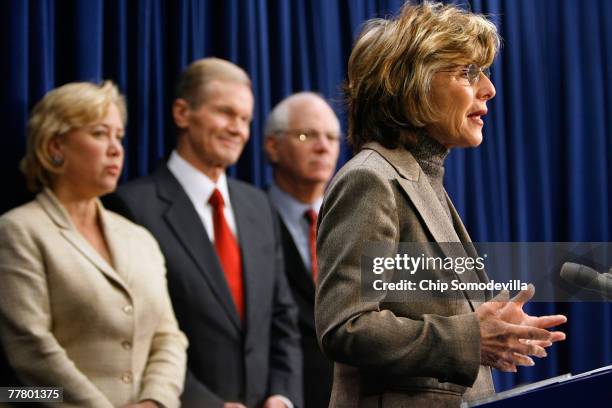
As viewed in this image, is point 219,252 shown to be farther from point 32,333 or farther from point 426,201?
point 426,201

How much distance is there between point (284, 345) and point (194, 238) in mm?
414

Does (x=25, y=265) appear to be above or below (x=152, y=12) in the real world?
below

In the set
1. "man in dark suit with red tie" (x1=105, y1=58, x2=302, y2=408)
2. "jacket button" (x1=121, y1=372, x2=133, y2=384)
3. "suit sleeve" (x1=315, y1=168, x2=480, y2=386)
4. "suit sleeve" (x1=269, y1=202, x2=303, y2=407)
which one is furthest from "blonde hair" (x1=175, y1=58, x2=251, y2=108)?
"suit sleeve" (x1=315, y1=168, x2=480, y2=386)

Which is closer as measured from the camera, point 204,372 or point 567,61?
point 204,372

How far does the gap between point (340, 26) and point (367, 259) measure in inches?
95.4

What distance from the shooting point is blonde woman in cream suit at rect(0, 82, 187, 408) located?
2.25m

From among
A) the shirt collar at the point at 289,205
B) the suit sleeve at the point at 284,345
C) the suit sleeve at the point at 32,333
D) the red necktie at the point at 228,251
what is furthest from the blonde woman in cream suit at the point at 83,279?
the shirt collar at the point at 289,205

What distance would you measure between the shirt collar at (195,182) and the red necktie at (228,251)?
0.03 m

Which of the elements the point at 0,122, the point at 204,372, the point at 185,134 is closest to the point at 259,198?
the point at 185,134

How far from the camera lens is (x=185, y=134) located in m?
3.01

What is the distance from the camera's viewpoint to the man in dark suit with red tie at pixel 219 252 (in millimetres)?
2697

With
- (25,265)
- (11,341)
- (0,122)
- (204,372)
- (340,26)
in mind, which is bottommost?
(204,372)

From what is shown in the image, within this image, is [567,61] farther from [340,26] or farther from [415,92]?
[415,92]

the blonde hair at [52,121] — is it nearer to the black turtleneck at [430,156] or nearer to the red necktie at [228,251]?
the red necktie at [228,251]
